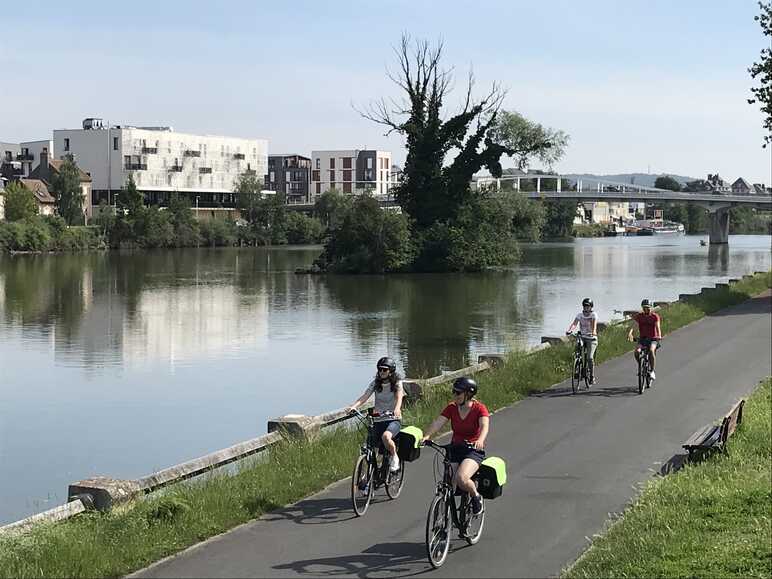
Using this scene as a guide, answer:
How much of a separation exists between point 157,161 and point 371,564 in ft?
439

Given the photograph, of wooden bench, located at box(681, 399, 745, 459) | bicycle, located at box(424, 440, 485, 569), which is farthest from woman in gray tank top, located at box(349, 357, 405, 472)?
wooden bench, located at box(681, 399, 745, 459)

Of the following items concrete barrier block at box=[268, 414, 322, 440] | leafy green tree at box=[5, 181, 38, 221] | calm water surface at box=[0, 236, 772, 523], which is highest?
leafy green tree at box=[5, 181, 38, 221]

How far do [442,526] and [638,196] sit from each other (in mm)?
132540

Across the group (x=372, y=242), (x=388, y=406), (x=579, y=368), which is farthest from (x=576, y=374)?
(x=372, y=242)

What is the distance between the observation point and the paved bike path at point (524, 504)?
404 inches

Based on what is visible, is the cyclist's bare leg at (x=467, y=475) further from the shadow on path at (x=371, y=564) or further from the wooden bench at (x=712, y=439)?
the wooden bench at (x=712, y=439)

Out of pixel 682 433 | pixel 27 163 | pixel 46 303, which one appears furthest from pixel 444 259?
pixel 27 163

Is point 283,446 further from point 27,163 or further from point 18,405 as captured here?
point 27,163

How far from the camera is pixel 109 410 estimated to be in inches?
937

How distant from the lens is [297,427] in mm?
15297

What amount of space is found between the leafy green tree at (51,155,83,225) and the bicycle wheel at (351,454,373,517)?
113 meters

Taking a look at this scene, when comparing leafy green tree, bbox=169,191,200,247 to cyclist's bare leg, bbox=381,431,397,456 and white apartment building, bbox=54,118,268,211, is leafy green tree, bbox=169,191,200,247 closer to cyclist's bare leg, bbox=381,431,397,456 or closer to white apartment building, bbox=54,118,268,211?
white apartment building, bbox=54,118,268,211

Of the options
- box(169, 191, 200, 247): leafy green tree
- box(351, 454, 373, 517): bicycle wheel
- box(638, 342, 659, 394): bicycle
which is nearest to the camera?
box(351, 454, 373, 517): bicycle wheel

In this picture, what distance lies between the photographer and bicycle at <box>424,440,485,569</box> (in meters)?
10.0
